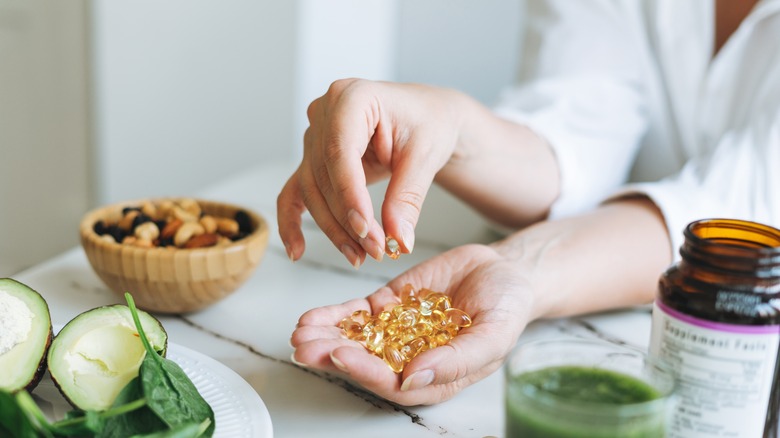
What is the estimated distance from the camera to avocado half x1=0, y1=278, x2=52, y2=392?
59 centimetres

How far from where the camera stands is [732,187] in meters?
0.96

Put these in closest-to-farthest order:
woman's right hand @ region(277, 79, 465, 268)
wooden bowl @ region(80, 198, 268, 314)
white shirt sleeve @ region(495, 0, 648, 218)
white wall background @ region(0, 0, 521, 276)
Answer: woman's right hand @ region(277, 79, 465, 268) → wooden bowl @ region(80, 198, 268, 314) → white shirt sleeve @ region(495, 0, 648, 218) → white wall background @ region(0, 0, 521, 276)

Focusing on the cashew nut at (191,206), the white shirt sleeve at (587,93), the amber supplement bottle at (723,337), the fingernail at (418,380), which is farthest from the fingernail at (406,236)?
the white shirt sleeve at (587,93)

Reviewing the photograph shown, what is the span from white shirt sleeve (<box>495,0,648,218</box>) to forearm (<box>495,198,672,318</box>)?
19 centimetres

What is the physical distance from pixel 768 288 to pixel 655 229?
0.43 metres

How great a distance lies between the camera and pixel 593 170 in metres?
1.15

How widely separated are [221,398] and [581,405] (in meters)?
0.30

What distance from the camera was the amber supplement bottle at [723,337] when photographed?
1.63 feet

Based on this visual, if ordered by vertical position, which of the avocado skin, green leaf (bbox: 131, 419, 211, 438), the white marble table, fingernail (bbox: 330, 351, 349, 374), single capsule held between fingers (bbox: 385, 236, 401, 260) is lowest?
the white marble table

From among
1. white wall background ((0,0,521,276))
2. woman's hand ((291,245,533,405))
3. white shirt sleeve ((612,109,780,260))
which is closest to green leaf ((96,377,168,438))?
woman's hand ((291,245,533,405))

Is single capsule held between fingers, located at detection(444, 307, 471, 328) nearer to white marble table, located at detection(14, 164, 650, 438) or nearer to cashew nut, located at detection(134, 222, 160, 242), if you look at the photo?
white marble table, located at detection(14, 164, 650, 438)

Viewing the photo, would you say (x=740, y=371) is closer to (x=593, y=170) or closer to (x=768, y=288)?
(x=768, y=288)

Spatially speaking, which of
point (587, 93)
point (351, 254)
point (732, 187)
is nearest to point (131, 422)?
point (351, 254)

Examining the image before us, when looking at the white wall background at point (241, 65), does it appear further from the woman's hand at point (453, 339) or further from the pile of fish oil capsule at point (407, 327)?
the pile of fish oil capsule at point (407, 327)
